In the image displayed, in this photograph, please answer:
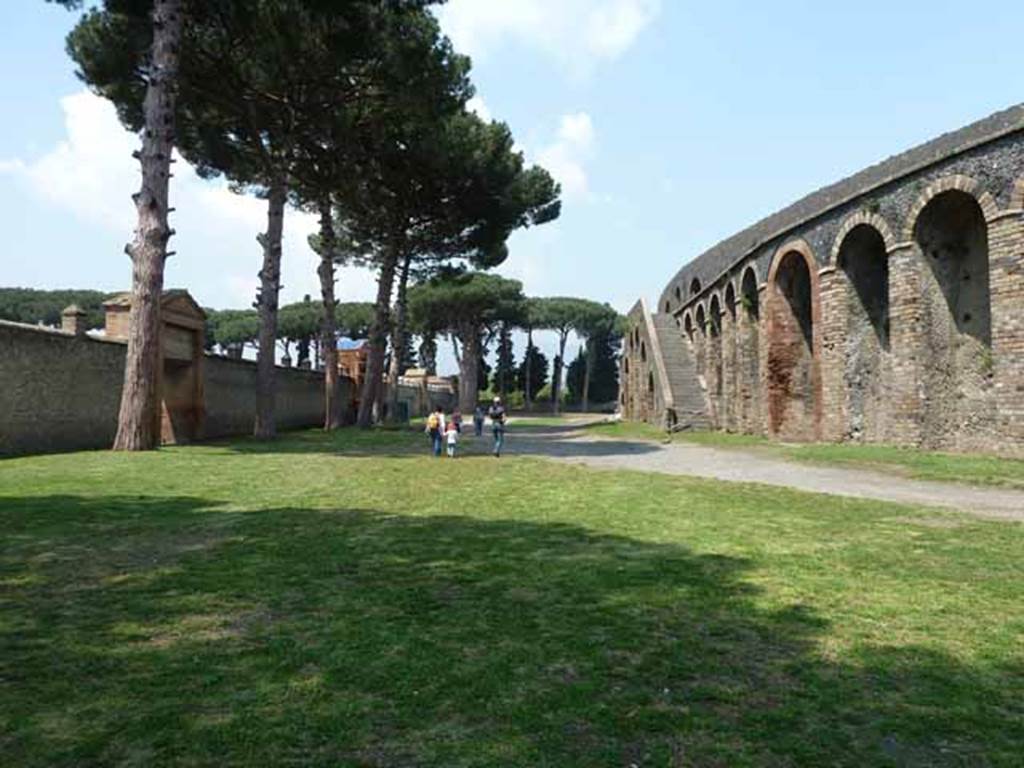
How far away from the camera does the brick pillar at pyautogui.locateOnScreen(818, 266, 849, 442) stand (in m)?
17.7

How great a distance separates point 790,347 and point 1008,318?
7.53m

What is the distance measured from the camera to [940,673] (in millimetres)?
3123

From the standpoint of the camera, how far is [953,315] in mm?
15406

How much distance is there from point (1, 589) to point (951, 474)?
11358 millimetres

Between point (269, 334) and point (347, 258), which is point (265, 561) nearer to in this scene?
point (269, 334)

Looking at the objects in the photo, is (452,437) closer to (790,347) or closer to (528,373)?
(790,347)

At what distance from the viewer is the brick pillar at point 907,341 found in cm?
1534

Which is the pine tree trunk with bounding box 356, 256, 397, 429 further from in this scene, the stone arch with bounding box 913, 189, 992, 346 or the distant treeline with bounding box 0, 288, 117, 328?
the distant treeline with bounding box 0, 288, 117, 328

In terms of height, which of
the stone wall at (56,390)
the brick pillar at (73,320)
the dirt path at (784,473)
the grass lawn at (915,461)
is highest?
the brick pillar at (73,320)

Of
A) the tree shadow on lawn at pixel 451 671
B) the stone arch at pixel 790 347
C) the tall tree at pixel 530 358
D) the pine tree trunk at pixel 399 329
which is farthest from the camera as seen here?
the tall tree at pixel 530 358

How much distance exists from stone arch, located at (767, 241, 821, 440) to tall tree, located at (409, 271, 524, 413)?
95.5ft

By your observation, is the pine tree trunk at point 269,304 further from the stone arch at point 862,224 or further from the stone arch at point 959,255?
the stone arch at point 959,255

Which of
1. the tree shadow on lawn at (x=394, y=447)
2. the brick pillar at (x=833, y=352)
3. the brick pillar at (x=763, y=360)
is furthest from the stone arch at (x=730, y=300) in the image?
the tree shadow on lawn at (x=394, y=447)

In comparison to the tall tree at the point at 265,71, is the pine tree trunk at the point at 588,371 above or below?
below
